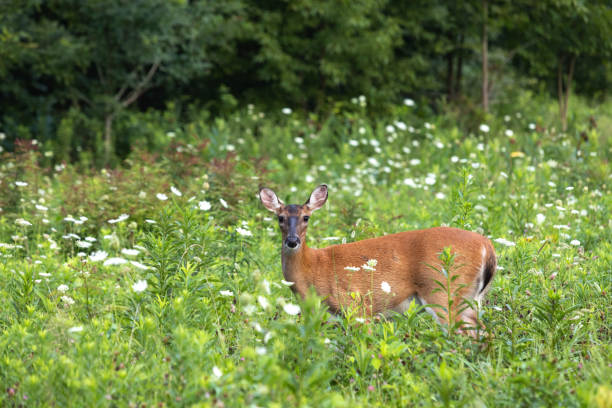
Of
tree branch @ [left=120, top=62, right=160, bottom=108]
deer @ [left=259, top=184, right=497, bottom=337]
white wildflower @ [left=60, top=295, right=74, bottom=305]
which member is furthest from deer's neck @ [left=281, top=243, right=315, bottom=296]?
tree branch @ [left=120, top=62, right=160, bottom=108]

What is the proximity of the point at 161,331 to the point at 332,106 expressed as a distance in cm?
1040

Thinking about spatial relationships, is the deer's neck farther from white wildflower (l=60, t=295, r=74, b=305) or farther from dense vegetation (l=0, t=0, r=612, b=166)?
dense vegetation (l=0, t=0, r=612, b=166)

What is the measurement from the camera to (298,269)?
15.2ft

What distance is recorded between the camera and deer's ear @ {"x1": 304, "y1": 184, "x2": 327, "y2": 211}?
491 cm

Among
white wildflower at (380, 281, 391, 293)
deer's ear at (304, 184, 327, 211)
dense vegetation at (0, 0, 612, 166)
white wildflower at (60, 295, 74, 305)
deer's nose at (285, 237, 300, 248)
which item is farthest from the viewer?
dense vegetation at (0, 0, 612, 166)

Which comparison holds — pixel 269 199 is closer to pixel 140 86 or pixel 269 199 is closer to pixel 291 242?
pixel 291 242

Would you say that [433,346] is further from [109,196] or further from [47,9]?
[47,9]

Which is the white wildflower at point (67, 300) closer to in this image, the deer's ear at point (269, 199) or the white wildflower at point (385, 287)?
the deer's ear at point (269, 199)

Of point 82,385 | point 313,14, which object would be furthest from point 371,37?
Answer: point 82,385

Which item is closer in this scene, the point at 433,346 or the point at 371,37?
the point at 433,346

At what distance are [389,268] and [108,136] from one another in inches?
355

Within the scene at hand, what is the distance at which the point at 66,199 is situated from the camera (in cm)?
685

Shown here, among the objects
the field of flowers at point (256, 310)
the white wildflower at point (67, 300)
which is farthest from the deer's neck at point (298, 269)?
the white wildflower at point (67, 300)

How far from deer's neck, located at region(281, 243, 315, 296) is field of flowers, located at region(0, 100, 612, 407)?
125mm
